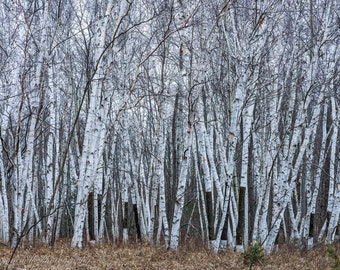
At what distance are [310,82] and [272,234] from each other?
349cm

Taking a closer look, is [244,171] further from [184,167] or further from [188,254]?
[188,254]

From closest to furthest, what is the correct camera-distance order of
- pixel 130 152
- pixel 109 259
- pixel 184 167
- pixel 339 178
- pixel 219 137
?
pixel 109 259 → pixel 184 167 → pixel 219 137 → pixel 339 178 → pixel 130 152

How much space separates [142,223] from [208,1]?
8009mm

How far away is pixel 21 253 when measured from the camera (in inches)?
331

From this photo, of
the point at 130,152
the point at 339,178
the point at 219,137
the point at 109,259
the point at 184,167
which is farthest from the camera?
the point at 130,152

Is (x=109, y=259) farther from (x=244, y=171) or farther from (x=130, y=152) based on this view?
(x=130, y=152)

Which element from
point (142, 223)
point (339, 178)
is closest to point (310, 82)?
point (339, 178)

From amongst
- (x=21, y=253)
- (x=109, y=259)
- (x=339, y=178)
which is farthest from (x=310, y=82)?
(x=21, y=253)

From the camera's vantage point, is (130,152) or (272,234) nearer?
(272,234)

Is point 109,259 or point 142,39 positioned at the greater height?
point 142,39

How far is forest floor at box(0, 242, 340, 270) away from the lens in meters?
7.43

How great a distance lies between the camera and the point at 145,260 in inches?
322

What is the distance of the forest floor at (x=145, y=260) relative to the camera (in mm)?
7434

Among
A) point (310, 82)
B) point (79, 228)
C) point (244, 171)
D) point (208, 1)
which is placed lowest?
point (79, 228)
